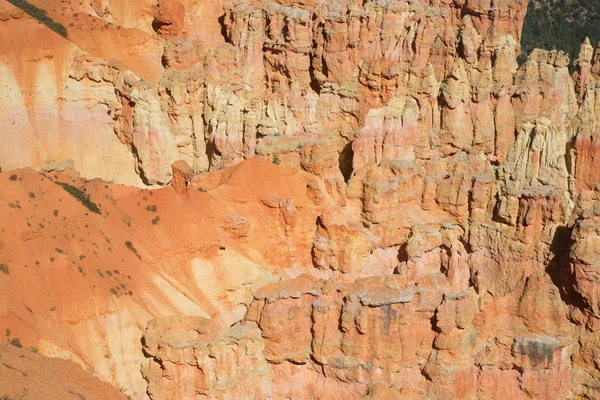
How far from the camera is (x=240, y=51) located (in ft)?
123

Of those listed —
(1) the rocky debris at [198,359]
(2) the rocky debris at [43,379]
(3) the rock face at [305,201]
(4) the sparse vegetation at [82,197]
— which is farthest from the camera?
(4) the sparse vegetation at [82,197]

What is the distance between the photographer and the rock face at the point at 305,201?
2561 cm

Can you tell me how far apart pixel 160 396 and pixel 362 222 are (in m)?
9.09

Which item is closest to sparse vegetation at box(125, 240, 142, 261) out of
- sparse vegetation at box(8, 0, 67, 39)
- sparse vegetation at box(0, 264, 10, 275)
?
sparse vegetation at box(0, 264, 10, 275)

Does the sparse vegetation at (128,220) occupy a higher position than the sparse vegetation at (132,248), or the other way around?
the sparse vegetation at (128,220)

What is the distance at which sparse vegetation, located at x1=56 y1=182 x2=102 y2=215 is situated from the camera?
27859mm

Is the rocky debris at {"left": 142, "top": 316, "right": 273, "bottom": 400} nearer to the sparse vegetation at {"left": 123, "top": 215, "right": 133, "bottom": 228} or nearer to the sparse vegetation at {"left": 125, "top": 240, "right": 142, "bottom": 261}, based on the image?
the sparse vegetation at {"left": 125, "top": 240, "right": 142, "bottom": 261}

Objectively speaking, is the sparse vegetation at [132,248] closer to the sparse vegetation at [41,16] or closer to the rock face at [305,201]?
the rock face at [305,201]

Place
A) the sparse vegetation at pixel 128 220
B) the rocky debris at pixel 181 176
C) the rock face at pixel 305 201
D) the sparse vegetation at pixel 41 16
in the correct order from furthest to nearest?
the sparse vegetation at pixel 41 16 → the rocky debris at pixel 181 176 → the sparse vegetation at pixel 128 220 → the rock face at pixel 305 201

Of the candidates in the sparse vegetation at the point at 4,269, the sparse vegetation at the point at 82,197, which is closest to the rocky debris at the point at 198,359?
the sparse vegetation at the point at 4,269

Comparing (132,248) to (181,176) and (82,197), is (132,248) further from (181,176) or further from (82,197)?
(181,176)

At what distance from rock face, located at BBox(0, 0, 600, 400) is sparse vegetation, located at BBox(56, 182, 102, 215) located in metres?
0.10

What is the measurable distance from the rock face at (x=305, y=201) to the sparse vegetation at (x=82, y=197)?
102 mm

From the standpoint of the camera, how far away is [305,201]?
30.2m
